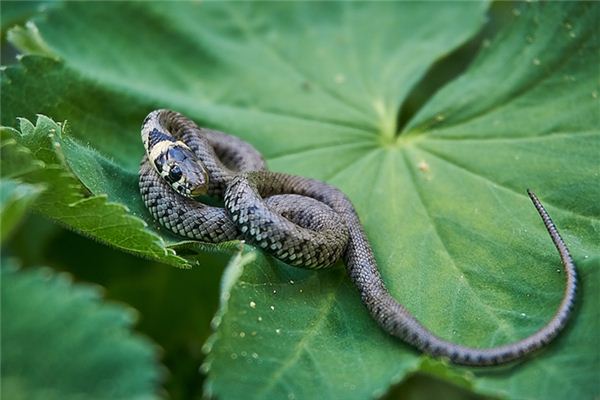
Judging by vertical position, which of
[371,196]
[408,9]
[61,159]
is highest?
[408,9]

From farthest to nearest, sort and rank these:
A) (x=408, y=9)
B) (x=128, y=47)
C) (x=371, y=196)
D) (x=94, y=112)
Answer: (x=408, y=9), (x=128, y=47), (x=94, y=112), (x=371, y=196)

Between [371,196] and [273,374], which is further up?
[371,196]

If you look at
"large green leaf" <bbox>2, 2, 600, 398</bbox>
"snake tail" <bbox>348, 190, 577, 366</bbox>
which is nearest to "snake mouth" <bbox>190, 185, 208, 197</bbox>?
"large green leaf" <bbox>2, 2, 600, 398</bbox>

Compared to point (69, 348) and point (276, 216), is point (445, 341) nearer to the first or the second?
point (276, 216)

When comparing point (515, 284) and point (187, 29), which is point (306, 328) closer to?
point (515, 284)

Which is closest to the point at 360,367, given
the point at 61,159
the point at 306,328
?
the point at 306,328

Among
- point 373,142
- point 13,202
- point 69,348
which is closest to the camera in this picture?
point 69,348

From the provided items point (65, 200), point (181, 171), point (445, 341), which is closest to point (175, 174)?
point (181, 171)

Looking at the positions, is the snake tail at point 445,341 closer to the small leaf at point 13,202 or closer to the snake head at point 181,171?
the snake head at point 181,171
